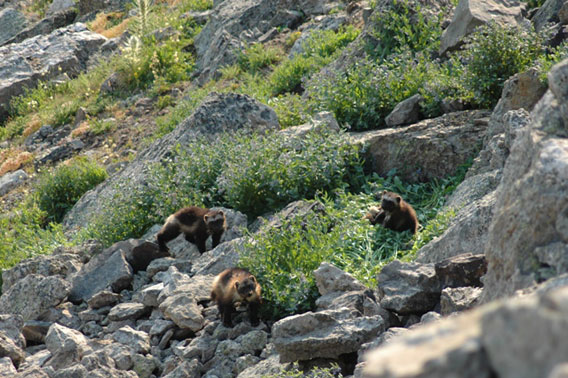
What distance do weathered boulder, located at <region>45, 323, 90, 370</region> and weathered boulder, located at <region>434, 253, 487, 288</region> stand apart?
11.5 ft

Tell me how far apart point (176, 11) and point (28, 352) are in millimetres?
17207

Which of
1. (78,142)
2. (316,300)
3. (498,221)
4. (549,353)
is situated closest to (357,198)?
(316,300)

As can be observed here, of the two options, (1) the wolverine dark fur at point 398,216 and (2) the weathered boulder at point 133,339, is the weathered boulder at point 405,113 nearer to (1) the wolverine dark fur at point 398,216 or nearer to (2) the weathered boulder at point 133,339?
(1) the wolverine dark fur at point 398,216

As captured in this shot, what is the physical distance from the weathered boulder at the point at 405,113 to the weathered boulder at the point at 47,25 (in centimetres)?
1992

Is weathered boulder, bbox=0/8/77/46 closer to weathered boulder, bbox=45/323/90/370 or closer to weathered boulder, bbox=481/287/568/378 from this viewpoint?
weathered boulder, bbox=45/323/90/370

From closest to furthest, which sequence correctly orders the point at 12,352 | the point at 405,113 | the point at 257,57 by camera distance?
the point at 12,352 → the point at 405,113 → the point at 257,57

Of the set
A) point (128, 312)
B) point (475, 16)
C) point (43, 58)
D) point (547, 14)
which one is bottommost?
A: point (43, 58)

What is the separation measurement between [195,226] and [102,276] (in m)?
1.32

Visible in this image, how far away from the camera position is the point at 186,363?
6512 mm

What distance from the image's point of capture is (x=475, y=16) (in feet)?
38.2

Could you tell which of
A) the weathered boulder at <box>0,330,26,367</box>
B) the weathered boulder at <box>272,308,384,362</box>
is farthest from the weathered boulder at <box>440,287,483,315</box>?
the weathered boulder at <box>0,330,26,367</box>

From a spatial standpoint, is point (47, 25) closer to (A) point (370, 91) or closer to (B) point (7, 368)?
(A) point (370, 91)

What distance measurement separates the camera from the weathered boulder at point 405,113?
411 inches

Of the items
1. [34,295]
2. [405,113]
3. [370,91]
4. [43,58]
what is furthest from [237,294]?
[43,58]
